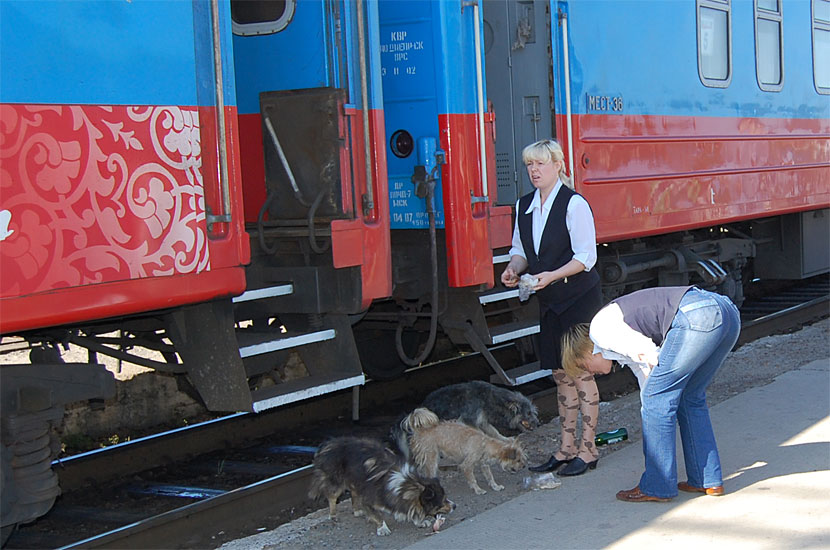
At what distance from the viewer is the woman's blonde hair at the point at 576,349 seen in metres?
4.83

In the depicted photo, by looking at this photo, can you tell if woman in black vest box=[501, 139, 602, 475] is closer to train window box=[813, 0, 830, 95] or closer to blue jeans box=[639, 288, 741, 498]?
blue jeans box=[639, 288, 741, 498]

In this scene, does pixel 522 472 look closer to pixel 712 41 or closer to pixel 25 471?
pixel 25 471

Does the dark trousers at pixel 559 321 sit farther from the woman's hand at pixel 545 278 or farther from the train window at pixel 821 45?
the train window at pixel 821 45

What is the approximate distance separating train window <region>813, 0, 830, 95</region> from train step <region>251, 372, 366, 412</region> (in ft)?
25.0

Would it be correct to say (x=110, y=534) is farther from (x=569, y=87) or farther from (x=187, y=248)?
(x=569, y=87)

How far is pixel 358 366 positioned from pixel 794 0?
7.25 m

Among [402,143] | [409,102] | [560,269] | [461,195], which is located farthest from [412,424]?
[409,102]

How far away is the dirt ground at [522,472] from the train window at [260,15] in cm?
285

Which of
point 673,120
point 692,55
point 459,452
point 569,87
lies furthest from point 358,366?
point 692,55

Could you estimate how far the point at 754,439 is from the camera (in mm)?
5961

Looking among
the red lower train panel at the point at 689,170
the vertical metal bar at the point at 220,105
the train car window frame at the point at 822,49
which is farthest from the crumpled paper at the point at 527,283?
the train car window frame at the point at 822,49

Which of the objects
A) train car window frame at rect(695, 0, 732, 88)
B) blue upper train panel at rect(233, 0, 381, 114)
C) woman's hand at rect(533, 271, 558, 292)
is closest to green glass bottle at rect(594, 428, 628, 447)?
woman's hand at rect(533, 271, 558, 292)

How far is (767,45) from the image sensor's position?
1016 cm

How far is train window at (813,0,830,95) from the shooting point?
1112 centimetres
